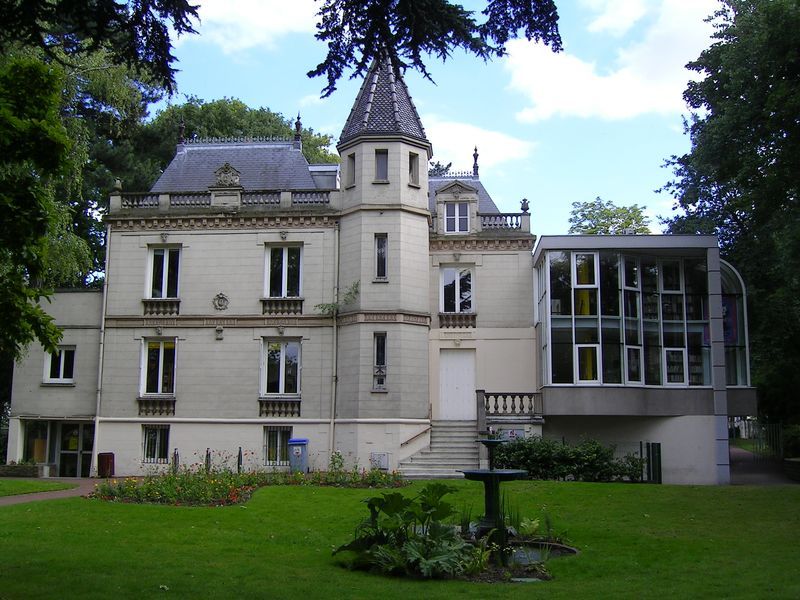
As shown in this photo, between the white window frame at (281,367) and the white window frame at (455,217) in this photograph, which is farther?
the white window frame at (455,217)

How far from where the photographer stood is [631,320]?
2691 centimetres

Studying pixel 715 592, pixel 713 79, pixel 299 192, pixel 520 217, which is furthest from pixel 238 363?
pixel 715 592

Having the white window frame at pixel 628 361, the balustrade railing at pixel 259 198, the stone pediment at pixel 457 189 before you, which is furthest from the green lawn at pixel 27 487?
the white window frame at pixel 628 361

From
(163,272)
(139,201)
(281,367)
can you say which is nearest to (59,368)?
(163,272)

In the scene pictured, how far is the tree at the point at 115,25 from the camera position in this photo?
905 cm

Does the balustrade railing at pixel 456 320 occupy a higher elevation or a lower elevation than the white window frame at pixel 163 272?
lower

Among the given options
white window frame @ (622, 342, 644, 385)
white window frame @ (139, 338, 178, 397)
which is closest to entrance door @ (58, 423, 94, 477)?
white window frame @ (139, 338, 178, 397)

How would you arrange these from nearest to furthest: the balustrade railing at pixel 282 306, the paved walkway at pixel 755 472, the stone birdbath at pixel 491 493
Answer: the stone birdbath at pixel 491 493
the paved walkway at pixel 755 472
the balustrade railing at pixel 282 306

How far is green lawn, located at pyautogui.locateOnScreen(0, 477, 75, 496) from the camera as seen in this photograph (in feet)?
67.0

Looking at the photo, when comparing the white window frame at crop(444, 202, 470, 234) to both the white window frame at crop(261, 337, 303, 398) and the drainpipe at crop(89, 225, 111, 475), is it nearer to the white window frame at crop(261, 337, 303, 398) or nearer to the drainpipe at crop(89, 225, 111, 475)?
the white window frame at crop(261, 337, 303, 398)

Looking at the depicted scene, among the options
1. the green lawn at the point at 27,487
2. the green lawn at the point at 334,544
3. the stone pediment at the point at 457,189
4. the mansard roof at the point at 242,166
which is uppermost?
the mansard roof at the point at 242,166

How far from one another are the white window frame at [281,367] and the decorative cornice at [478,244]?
5928 mm

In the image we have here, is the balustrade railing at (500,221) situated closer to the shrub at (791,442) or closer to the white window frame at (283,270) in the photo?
the white window frame at (283,270)

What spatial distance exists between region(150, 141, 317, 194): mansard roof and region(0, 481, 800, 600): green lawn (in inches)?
566
